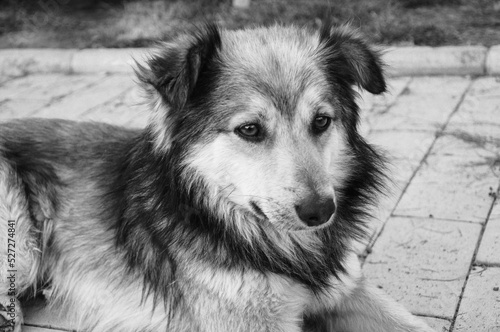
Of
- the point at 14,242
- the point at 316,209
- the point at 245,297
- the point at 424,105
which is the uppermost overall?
the point at 316,209

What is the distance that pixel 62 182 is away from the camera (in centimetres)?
366

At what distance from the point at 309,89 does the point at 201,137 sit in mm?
522

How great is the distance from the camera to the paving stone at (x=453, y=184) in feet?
14.1

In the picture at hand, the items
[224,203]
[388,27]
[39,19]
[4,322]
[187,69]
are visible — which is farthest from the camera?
[39,19]

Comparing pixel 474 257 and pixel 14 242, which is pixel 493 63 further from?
pixel 14 242

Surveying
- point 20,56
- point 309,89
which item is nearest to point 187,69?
point 309,89

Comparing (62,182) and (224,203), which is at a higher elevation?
(224,203)

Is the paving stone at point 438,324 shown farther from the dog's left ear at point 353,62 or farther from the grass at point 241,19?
the grass at point 241,19

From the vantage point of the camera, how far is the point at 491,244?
3.87m

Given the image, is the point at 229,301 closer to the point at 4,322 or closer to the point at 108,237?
the point at 108,237

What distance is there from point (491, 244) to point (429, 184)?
0.84 m

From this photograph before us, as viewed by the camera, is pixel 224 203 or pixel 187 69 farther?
pixel 224 203

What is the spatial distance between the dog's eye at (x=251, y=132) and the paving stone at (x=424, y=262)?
1250 mm

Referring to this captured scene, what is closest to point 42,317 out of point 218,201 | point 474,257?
point 218,201
